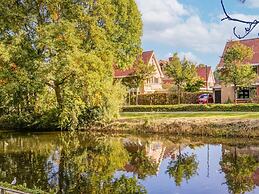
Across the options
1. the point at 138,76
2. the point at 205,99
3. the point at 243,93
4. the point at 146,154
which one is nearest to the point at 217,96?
the point at 205,99

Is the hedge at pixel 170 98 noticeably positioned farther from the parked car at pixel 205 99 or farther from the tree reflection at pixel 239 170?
the tree reflection at pixel 239 170

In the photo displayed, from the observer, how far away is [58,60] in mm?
29812

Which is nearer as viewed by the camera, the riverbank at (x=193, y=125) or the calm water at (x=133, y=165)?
the calm water at (x=133, y=165)

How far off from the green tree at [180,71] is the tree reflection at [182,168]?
28083mm

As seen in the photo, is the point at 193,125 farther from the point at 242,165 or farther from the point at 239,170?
the point at 239,170

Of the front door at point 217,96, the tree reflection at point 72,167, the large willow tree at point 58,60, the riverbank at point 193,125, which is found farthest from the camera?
the front door at point 217,96

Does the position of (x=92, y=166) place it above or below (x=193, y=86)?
below

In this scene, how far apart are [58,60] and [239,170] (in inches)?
647

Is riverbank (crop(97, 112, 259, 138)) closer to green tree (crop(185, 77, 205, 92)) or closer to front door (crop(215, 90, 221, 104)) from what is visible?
front door (crop(215, 90, 221, 104))

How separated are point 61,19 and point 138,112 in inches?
558

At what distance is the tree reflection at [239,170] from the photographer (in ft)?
51.4

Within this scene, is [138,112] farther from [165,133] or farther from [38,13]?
[38,13]

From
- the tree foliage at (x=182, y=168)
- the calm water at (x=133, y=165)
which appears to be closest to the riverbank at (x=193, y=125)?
the calm water at (x=133, y=165)

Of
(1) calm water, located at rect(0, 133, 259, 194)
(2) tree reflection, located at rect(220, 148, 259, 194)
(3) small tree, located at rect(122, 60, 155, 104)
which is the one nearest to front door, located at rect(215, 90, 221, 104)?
(3) small tree, located at rect(122, 60, 155, 104)
